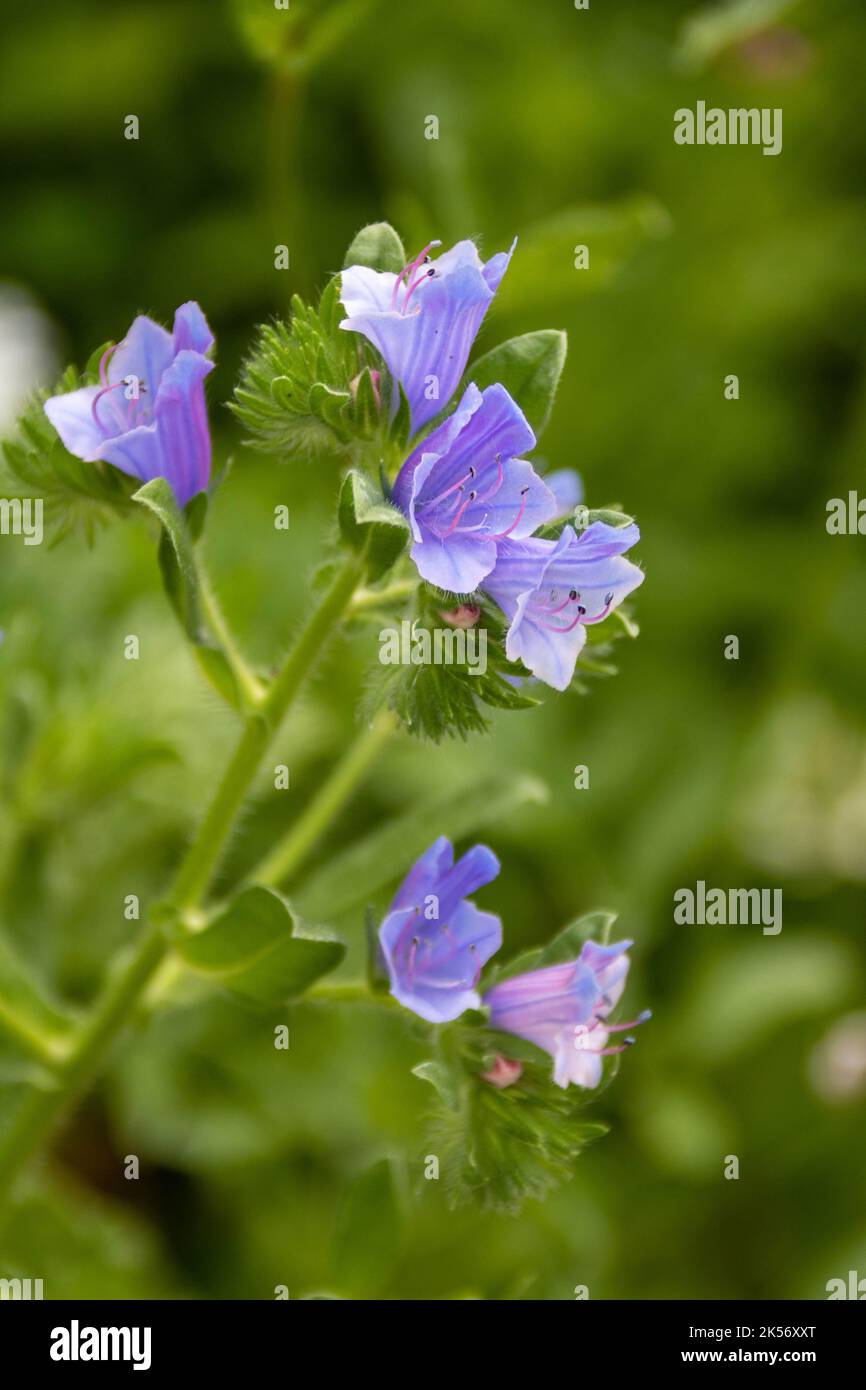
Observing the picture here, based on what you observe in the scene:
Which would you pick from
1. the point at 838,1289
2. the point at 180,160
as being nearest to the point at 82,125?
the point at 180,160

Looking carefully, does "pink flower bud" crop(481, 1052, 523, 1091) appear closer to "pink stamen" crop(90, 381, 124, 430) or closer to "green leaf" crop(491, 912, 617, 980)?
"green leaf" crop(491, 912, 617, 980)

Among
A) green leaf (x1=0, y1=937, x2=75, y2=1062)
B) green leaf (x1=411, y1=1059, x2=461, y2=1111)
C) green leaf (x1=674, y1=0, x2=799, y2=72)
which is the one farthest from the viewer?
green leaf (x1=674, y1=0, x2=799, y2=72)

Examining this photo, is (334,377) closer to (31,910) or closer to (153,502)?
(153,502)

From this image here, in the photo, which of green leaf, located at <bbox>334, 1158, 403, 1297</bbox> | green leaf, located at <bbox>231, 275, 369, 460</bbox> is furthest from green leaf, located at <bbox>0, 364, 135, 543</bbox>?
green leaf, located at <bbox>334, 1158, 403, 1297</bbox>

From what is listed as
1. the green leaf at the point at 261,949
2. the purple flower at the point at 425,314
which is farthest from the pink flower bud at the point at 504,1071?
the purple flower at the point at 425,314

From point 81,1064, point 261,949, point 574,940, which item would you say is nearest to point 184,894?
point 261,949

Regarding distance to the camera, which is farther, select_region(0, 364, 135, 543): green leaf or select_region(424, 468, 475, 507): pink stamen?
select_region(0, 364, 135, 543): green leaf
